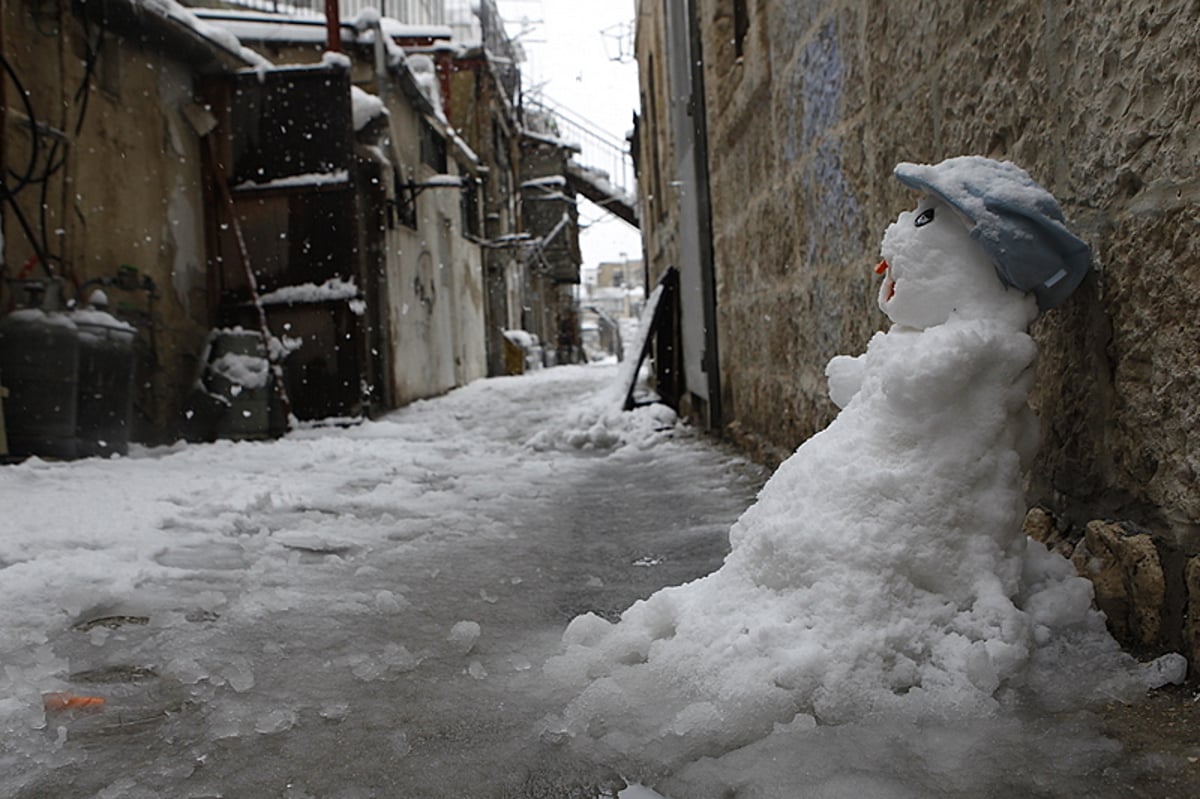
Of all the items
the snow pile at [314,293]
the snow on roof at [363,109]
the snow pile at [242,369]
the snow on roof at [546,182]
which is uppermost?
the snow on roof at [546,182]

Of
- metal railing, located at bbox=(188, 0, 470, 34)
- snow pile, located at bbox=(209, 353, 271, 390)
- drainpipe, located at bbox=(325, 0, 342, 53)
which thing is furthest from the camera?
metal railing, located at bbox=(188, 0, 470, 34)

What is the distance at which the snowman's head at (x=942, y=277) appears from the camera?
1.63 meters

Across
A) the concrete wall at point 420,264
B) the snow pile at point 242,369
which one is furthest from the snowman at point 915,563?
the concrete wall at point 420,264

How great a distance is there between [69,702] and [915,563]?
5.02ft

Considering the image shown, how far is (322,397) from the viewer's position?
7871mm

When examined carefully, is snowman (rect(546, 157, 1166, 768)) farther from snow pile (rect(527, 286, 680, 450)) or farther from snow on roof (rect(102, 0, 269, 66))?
snow on roof (rect(102, 0, 269, 66))

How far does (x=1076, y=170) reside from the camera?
5.41 feet

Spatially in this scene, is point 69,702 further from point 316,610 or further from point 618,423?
point 618,423

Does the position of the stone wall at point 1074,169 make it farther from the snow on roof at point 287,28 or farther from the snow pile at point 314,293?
the snow on roof at point 287,28

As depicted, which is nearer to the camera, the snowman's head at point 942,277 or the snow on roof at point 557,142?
the snowman's head at point 942,277

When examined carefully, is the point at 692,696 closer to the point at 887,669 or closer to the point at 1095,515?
the point at 887,669

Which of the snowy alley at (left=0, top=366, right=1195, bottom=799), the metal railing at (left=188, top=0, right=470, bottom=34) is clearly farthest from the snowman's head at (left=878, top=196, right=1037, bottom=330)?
the metal railing at (left=188, top=0, right=470, bottom=34)

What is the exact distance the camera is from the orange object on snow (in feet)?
5.41

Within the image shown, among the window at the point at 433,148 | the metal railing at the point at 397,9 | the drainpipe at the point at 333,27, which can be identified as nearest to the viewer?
the drainpipe at the point at 333,27
